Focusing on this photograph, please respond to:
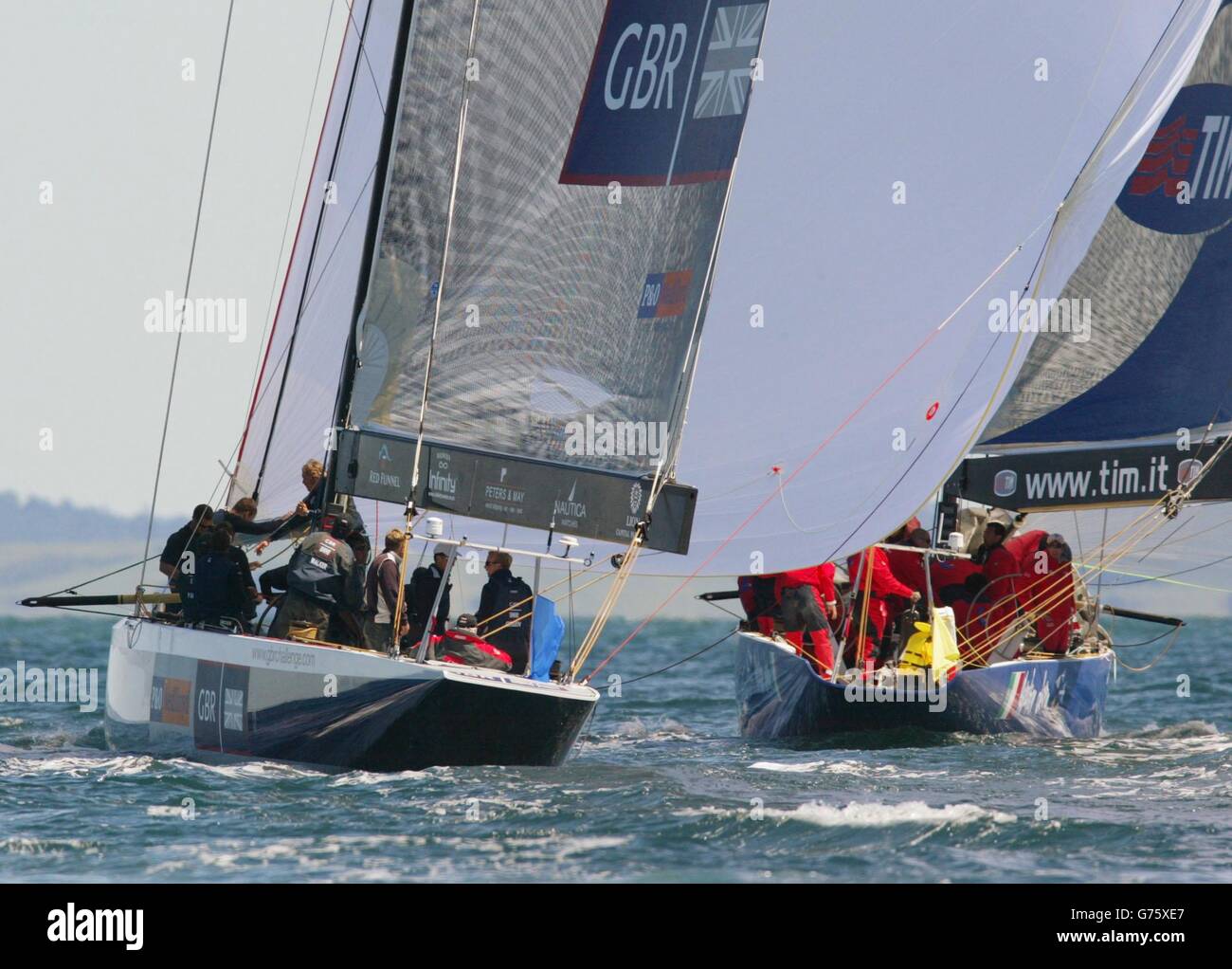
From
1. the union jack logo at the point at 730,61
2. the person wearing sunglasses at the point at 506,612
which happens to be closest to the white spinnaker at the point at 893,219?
the person wearing sunglasses at the point at 506,612

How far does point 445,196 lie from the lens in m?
12.2

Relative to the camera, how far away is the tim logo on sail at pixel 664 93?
12391mm

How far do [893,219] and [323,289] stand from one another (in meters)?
4.47

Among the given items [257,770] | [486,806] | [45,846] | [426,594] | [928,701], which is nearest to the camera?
[45,846]

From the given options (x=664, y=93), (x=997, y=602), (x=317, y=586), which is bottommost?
(x=317, y=586)

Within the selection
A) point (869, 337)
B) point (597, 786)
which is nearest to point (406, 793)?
point (597, 786)

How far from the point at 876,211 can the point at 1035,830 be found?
20.9 feet

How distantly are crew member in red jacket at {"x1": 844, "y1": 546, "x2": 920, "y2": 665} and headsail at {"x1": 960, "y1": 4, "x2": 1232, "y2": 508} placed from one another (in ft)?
6.45

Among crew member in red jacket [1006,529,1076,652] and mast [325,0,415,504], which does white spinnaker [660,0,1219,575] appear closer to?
crew member in red jacket [1006,529,1076,652]

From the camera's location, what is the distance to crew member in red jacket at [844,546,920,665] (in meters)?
15.4

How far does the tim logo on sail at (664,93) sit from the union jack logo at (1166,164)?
20.6 feet

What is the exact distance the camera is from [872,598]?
52.6ft

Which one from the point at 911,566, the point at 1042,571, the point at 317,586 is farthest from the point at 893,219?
the point at 317,586

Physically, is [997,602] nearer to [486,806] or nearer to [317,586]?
[317,586]
